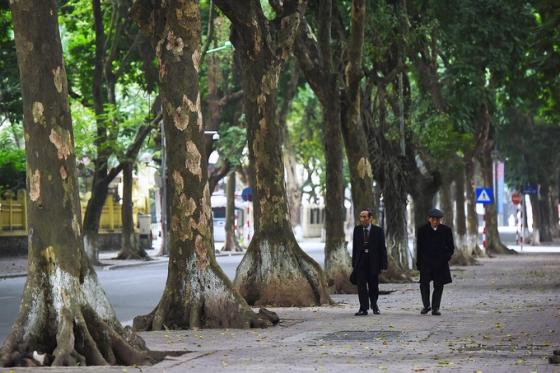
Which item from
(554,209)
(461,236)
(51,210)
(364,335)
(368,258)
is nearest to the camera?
(51,210)

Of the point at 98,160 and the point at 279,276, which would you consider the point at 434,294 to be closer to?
the point at 279,276

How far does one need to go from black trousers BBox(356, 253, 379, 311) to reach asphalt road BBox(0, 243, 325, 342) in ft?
11.4

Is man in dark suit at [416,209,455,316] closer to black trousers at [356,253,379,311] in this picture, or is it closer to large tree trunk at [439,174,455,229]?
black trousers at [356,253,379,311]

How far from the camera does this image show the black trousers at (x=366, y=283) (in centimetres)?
2134

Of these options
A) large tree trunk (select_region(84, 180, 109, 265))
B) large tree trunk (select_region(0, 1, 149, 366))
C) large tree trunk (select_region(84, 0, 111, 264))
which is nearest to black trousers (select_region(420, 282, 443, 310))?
large tree trunk (select_region(0, 1, 149, 366))

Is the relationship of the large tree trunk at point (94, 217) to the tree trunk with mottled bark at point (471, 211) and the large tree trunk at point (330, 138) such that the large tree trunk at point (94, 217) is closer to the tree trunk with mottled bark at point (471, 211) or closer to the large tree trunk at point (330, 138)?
the tree trunk with mottled bark at point (471, 211)

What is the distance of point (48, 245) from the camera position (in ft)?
45.7

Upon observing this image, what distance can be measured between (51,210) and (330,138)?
610 inches

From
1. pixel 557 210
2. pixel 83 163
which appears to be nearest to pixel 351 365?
pixel 83 163

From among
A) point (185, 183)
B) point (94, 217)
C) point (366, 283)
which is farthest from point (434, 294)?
point (94, 217)

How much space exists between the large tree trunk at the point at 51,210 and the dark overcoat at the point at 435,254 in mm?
8014

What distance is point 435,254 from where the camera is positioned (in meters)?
21.3

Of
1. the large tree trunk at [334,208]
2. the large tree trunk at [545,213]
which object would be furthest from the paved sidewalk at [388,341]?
the large tree trunk at [545,213]

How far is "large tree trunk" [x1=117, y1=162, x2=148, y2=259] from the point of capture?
51031mm
